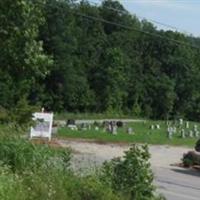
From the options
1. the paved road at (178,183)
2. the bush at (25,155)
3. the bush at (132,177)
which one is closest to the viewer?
the bush at (132,177)

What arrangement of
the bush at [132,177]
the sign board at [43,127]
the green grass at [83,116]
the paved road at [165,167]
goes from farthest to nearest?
the green grass at [83,116], the sign board at [43,127], the paved road at [165,167], the bush at [132,177]

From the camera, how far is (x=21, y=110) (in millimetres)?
24016

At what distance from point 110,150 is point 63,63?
57143mm

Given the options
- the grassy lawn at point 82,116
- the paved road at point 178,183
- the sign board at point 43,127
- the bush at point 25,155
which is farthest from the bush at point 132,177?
the grassy lawn at point 82,116

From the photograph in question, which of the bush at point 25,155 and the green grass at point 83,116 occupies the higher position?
the green grass at point 83,116

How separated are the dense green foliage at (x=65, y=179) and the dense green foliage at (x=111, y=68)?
218ft

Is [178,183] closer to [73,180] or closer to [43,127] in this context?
[43,127]

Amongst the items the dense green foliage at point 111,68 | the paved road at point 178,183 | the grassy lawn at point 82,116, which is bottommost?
the paved road at point 178,183

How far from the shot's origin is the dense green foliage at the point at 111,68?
9788cm

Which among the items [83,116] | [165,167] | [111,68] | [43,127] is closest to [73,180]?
[165,167]

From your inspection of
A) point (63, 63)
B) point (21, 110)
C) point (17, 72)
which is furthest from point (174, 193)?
point (63, 63)

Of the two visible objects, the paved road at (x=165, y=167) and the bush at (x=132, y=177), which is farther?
the paved road at (x=165, y=167)

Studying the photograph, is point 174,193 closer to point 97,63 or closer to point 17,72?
point 17,72

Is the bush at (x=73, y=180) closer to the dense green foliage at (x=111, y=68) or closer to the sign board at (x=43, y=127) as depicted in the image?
the sign board at (x=43, y=127)
